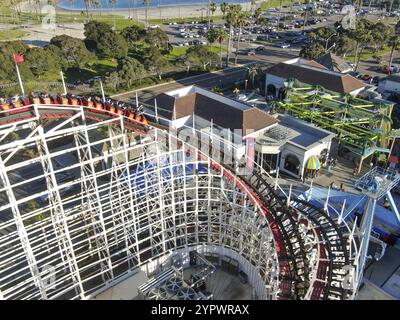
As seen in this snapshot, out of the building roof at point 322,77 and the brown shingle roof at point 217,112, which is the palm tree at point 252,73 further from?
the brown shingle roof at point 217,112

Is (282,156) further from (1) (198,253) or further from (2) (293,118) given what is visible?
(1) (198,253)

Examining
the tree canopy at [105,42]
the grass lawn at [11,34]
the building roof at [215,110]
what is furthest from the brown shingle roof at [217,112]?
the grass lawn at [11,34]

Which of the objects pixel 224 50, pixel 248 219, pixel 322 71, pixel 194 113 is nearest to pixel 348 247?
pixel 248 219

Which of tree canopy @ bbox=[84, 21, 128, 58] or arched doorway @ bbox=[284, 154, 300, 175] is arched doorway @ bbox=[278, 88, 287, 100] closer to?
arched doorway @ bbox=[284, 154, 300, 175]

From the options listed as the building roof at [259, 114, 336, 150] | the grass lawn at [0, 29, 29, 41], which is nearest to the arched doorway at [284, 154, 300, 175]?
the building roof at [259, 114, 336, 150]

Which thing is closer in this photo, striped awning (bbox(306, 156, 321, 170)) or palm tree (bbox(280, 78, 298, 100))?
striped awning (bbox(306, 156, 321, 170))
